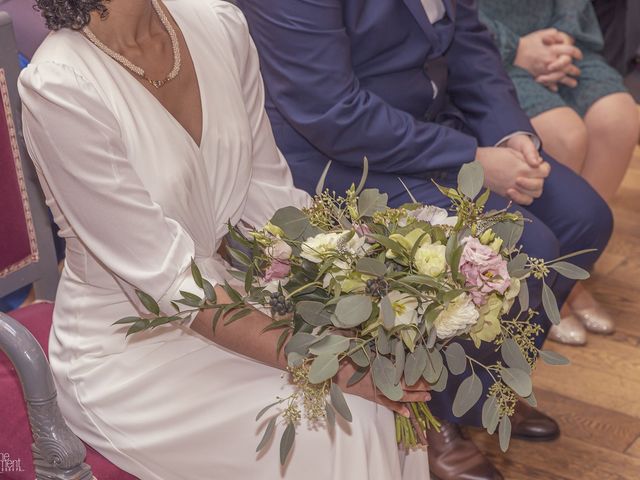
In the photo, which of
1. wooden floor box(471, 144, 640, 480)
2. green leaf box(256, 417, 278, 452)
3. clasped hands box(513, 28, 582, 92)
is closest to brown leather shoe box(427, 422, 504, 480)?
wooden floor box(471, 144, 640, 480)

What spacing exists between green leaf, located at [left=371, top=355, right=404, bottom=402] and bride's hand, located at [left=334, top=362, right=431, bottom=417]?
0.11 m

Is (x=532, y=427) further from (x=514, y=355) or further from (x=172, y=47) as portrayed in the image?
(x=172, y=47)

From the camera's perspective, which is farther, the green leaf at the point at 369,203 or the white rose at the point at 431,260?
the green leaf at the point at 369,203

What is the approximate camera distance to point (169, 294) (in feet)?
5.30

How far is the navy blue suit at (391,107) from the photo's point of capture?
7.08 feet

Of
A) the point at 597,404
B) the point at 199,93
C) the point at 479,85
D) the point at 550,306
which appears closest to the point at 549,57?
the point at 479,85

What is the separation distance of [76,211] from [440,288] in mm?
613

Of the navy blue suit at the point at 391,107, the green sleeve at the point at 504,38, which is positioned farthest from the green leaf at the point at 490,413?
the green sleeve at the point at 504,38

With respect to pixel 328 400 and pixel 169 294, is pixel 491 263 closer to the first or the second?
pixel 328 400

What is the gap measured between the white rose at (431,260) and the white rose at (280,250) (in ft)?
0.73

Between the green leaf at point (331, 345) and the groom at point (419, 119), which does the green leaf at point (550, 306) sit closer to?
the green leaf at point (331, 345)

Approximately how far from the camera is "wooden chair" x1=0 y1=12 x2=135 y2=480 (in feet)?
4.75

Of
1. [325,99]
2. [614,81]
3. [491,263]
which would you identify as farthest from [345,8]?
[614,81]

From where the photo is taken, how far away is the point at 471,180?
1.53 metres
